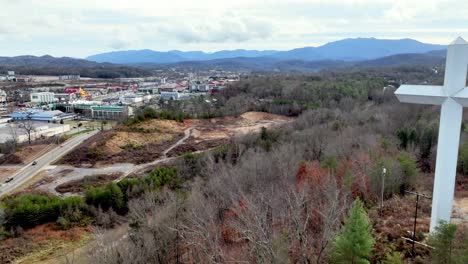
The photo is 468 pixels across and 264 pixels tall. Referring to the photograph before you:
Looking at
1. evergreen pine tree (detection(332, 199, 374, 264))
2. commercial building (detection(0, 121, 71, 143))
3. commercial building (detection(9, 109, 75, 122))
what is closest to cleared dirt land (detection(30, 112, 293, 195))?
commercial building (detection(0, 121, 71, 143))

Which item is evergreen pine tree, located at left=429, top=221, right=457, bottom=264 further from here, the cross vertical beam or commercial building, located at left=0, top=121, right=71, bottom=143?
commercial building, located at left=0, top=121, right=71, bottom=143

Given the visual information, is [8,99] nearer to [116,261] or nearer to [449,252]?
[116,261]

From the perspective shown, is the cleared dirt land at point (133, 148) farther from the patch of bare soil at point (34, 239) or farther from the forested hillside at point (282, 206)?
the patch of bare soil at point (34, 239)

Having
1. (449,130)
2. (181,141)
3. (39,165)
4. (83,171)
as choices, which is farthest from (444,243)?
(181,141)

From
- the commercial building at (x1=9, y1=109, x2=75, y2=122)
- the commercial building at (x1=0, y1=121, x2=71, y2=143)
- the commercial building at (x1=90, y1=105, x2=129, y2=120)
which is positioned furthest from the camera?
the commercial building at (x1=90, y1=105, x2=129, y2=120)

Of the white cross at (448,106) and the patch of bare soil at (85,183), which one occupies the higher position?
the white cross at (448,106)

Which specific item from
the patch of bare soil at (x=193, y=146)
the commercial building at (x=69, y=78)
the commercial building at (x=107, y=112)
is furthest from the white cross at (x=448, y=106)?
the commercial building at (x=69, y=78)

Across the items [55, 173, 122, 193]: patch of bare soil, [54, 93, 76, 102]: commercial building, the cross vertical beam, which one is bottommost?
[55, 173, 122, 193]: patch of bare soil
